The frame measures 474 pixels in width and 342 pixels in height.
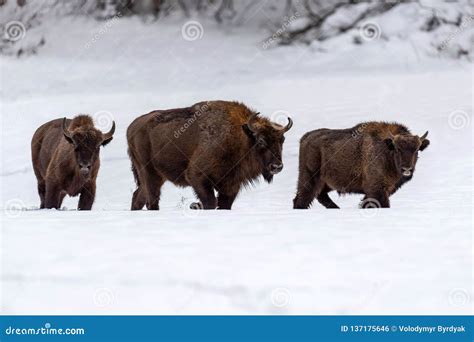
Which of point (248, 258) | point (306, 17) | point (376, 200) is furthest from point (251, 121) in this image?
point (306, 17)

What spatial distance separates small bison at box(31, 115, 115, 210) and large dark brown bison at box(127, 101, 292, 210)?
0.88 meters

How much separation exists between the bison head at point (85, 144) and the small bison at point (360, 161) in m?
3.07

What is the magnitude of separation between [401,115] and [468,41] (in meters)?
11.5

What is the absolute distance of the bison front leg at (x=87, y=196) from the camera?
42.1ft

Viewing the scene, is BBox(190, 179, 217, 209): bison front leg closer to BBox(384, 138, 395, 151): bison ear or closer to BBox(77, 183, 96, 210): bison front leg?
BBox(77, 183, 96, 210): bison front leg

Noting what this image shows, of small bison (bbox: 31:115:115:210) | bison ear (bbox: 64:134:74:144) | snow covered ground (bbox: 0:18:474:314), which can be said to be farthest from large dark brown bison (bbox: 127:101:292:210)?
bison ear (bbox: 64:134:74:144)

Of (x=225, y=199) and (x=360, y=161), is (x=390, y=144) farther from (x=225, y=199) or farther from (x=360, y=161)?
(x=225, y=199)

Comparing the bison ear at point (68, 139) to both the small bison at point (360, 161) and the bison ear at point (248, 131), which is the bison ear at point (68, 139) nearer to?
the bison ear at point (248, 131)

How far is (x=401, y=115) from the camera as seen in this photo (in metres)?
27.9

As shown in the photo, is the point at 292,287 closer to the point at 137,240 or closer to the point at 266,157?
the point at 137,240

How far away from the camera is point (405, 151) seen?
11664mm

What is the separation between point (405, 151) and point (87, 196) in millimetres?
4388

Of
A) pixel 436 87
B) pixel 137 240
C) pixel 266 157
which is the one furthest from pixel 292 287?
pixel 436 87

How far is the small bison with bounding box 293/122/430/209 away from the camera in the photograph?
38.9ft
